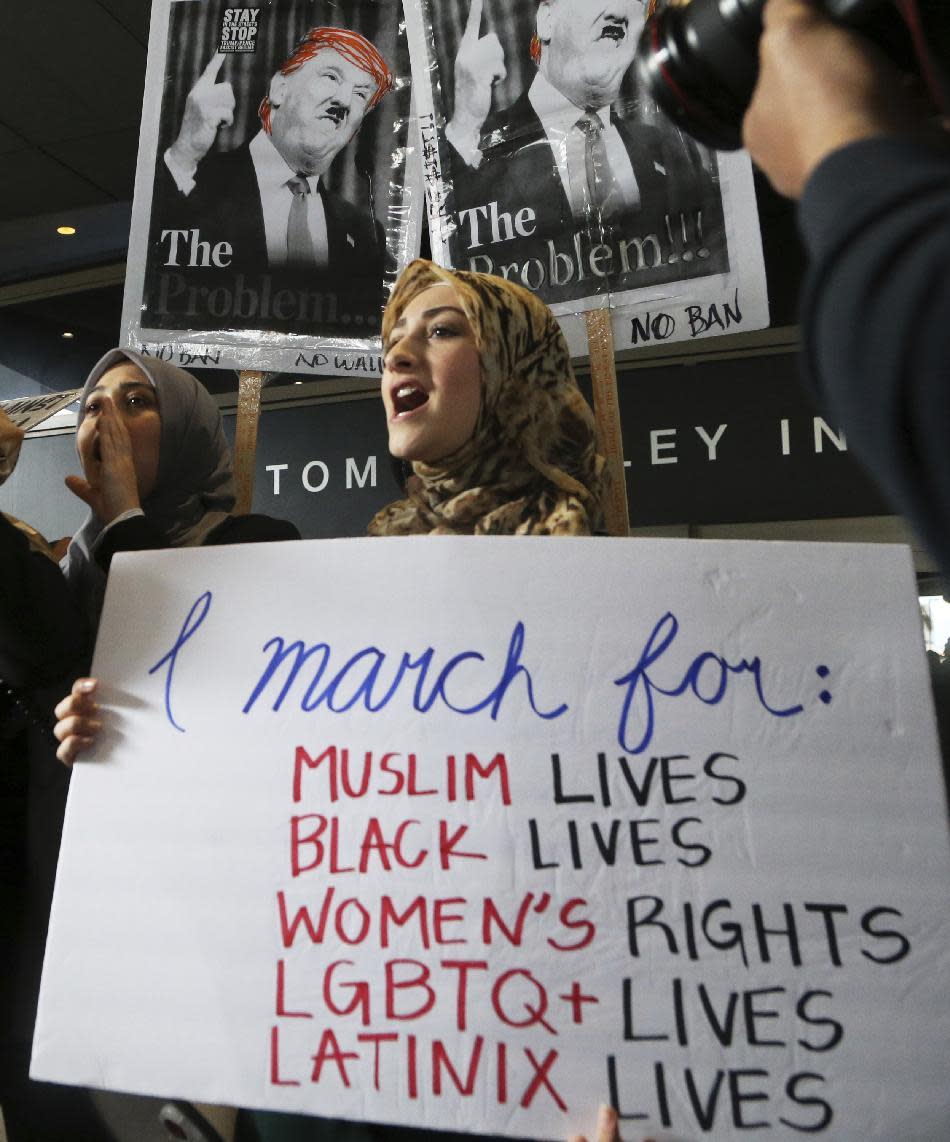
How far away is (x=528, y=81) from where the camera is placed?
4.38ft

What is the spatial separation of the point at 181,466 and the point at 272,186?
502 millimetres

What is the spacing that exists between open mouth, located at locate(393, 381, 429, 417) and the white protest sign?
26 centimetres

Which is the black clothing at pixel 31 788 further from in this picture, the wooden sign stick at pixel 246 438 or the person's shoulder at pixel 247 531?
the wooden sign stick at pixel 246 438

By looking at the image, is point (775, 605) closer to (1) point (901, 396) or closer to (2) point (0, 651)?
(1) point (901, 396)

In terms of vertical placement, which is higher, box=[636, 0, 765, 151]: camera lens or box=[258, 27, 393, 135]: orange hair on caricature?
box=[258, 27, 393, 135]: orange hair on caricature

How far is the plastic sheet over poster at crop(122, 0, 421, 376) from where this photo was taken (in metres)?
1.36

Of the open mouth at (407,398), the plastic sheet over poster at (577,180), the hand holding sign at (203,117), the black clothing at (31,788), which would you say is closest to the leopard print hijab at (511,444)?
the open mouth at (407,398)

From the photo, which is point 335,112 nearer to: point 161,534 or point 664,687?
point 161,534

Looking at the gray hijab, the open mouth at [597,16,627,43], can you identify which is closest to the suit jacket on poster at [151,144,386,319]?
the gray hijab

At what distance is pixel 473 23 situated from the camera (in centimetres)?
138

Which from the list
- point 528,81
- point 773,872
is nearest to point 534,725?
point 773,872

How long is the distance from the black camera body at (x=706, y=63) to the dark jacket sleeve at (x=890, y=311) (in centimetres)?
15

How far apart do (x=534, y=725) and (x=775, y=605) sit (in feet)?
0.69

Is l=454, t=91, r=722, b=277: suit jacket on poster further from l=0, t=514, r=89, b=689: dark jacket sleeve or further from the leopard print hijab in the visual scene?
l=0, t=514, r=89, b=689: dark jacket sleeve
